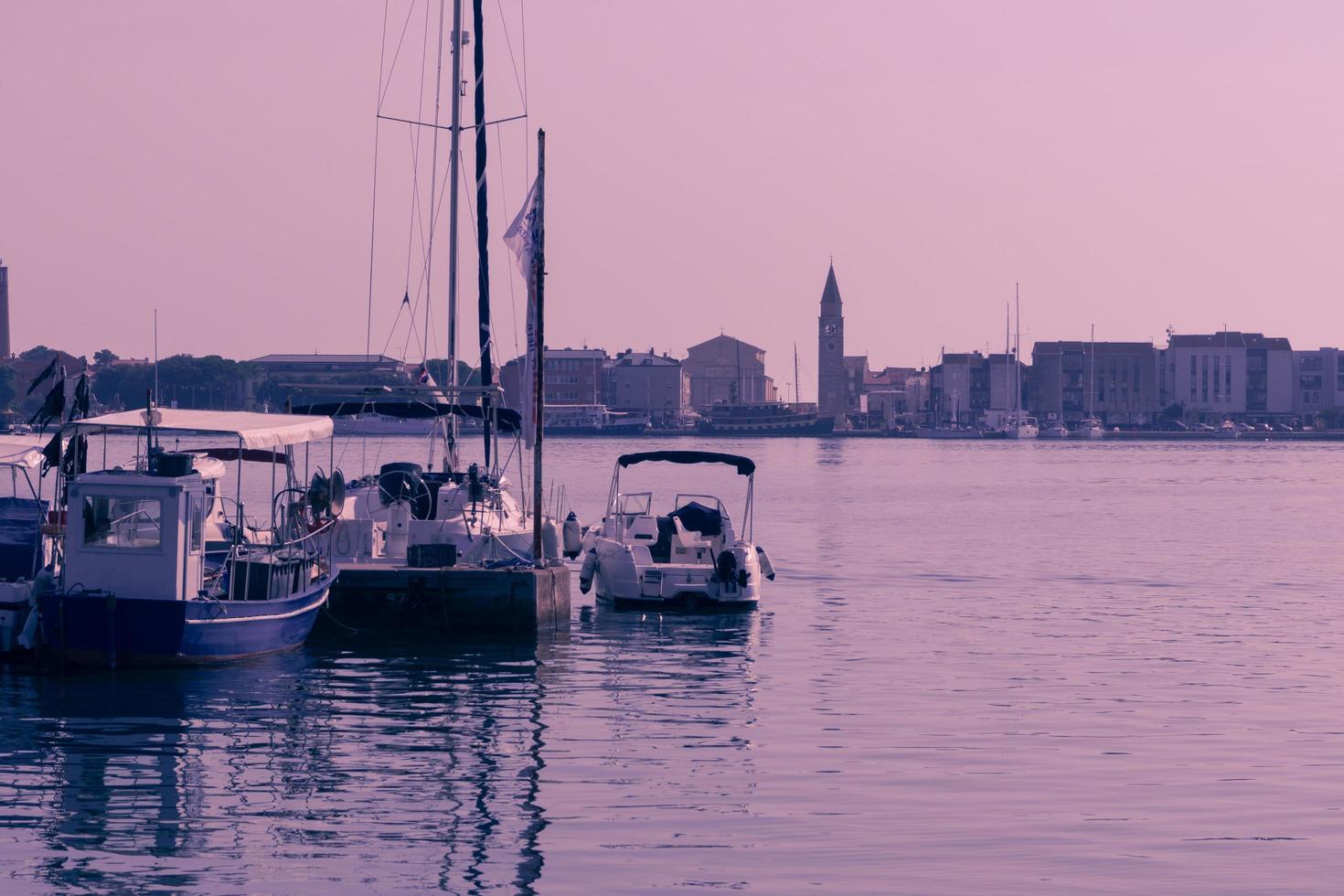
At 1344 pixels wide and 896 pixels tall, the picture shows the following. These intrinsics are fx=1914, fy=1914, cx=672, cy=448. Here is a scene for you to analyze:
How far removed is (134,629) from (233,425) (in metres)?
4.49

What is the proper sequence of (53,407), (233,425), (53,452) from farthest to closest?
1. (53,407)
2. (233,425)
3. (53,452)

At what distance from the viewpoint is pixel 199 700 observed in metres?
26.5

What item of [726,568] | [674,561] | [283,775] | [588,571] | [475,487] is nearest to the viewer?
[283,775]

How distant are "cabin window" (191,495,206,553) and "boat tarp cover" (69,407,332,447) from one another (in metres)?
1.56

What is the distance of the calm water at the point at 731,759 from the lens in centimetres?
1747

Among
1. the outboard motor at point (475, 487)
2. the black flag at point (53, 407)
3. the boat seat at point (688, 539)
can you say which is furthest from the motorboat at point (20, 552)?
the boat seat at point (688, 539)

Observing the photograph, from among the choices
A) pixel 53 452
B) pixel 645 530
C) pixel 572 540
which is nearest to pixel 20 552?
pixel 53 452

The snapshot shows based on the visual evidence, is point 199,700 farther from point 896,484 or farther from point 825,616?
point 896,484

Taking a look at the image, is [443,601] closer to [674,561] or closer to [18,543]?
[18,543]

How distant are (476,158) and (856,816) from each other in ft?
99.7

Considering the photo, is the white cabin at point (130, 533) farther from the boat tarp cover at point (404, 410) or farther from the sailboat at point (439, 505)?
the boat tarp cover at point (404, 410)

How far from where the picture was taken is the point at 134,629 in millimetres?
28188

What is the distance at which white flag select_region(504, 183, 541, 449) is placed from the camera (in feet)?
117

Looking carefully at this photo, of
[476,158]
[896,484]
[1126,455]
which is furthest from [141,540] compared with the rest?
[1126,455]
